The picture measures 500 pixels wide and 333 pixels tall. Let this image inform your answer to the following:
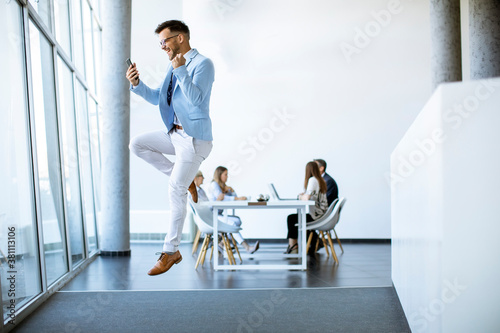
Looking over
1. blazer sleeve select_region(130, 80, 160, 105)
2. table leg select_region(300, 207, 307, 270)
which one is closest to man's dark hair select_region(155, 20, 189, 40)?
blazer sleeve select_region(130, 80, 160, 105)

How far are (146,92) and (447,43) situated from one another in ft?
22.6

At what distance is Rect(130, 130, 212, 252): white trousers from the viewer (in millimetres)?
3236

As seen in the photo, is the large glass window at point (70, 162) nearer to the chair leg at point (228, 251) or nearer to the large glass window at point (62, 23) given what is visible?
the large glass window at point (62, 23)

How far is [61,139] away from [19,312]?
8.94 feet

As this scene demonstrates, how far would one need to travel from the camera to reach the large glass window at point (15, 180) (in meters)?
4.50

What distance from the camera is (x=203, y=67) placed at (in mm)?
3164

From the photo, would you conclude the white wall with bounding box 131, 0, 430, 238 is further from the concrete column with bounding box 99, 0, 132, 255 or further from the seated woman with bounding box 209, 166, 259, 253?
the concrete column with bounding box 99, 0, 132, 255

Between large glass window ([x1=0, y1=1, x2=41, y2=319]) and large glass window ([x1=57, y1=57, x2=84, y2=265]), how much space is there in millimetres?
1895

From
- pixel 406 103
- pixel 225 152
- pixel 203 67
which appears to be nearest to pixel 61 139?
pixel 203 67

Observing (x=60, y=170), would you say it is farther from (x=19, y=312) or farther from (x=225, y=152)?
(x=225, y=152)

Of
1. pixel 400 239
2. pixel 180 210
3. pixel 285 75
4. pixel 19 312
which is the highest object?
pixel 285 75

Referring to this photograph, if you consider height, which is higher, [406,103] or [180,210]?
[406,103]

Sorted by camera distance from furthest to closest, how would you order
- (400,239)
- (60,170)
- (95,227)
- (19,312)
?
(95,227) → (60,170) → (400,239) → (19,312)

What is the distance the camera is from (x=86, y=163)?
360 inches
